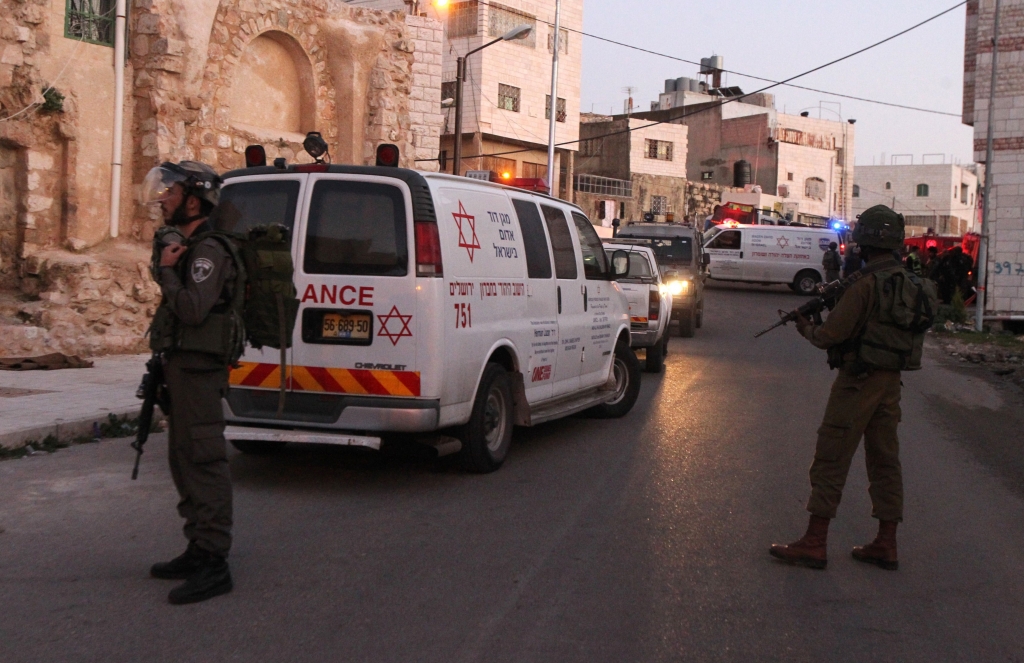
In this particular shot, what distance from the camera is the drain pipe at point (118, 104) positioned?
14.5 m

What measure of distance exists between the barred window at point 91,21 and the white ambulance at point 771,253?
25.2 metres

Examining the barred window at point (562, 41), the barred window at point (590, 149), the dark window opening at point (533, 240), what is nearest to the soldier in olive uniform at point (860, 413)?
the dark window opening at point (533, 240)

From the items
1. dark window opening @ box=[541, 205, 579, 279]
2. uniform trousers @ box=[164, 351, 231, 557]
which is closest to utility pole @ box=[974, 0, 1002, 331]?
dark window opening @ box=[541, 205, 579, 279]

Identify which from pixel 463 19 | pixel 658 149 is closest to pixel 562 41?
pixel 463 19

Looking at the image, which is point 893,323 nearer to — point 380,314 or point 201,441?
point 380,314

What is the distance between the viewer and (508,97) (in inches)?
1736

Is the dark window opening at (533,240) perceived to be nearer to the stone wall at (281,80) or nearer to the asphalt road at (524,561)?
the asphalt road at (524,561)

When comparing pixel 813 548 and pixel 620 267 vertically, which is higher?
pixel 620 267

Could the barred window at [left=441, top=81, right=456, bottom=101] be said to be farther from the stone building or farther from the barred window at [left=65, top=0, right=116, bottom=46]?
the barred window at [left=65, top=0, right=116, bottom=46]

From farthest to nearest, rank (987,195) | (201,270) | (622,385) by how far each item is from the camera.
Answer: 1. (987,195)
2. (622,385)
3. (201,270)

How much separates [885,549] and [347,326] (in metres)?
3.49

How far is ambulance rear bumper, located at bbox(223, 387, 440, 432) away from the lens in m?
6.62

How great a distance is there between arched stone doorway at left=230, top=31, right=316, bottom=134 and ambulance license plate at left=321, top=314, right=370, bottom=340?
11.1 meters

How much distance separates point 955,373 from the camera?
55.0 feet
